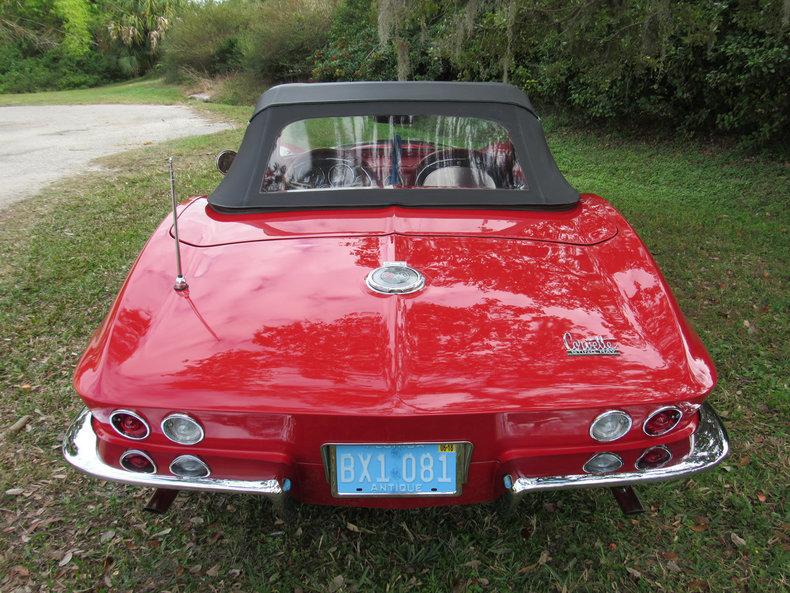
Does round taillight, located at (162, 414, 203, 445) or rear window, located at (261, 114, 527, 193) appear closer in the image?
round taillight, located at (162, 414, 203, 445)

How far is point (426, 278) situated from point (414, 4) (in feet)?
12.4

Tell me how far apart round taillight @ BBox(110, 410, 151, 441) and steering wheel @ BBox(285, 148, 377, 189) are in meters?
1.36

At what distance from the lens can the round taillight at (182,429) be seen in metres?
1.65

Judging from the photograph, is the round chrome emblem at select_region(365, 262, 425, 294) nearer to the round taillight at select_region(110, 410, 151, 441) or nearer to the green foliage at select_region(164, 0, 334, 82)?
the round taillight at select_region(110, 410, 151, 441)

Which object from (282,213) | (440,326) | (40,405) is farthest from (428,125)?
(40,405)

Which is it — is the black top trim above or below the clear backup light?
above

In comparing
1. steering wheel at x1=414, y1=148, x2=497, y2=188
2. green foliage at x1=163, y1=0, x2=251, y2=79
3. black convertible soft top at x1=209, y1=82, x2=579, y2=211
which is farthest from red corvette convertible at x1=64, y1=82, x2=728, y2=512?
green foliage at x1=163, y1=0, x2=251, y2=79

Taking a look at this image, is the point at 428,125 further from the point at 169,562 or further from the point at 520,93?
the point at 169,562

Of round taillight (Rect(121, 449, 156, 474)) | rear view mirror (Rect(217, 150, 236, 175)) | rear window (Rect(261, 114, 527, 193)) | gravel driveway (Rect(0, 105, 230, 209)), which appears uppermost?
rear window (Rect(261, 114, 527, 193))

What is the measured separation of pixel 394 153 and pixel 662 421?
1.70 metres

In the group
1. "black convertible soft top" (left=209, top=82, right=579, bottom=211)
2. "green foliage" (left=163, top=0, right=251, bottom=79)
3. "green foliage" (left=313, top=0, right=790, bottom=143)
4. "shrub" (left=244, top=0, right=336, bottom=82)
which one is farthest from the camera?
"green foliage" (left=163, top=0, right=251, bottom=79)

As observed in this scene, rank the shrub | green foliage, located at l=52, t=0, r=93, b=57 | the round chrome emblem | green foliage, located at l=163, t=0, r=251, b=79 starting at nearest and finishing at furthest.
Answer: the round chrome emblem, the shrub, green foliage, located at l=163, t=0, r=251, b=79, green foliage, located at l=52, t=0, r=93, b=57

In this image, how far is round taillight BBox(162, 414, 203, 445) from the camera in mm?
1645

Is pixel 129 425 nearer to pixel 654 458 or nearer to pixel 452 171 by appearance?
pixel 654 458
